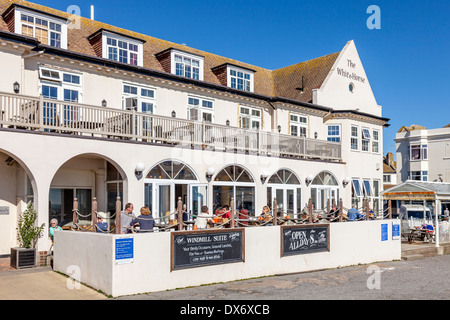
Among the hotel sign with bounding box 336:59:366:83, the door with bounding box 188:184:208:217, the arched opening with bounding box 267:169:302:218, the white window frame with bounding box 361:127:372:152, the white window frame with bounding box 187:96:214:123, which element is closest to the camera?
the door with bounding box 188:184:208:217

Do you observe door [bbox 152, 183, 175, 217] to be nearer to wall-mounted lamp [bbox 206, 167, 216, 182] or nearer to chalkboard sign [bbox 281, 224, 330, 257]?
wall-mounted lamp [bbox 206, 167, 216, 182]

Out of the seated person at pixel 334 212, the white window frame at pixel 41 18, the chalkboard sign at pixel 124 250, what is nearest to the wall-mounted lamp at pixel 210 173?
the seated person at pixel 334 212

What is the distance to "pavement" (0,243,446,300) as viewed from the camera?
31.3ft

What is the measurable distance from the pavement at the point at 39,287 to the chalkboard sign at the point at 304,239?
18.2ft

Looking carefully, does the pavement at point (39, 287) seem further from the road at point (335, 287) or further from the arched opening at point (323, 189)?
the arched opening at point (323, 189)

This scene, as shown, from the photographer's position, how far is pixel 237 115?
22.4m

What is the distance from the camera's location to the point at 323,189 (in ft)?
75.9

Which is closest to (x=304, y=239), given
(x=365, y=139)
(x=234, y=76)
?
(x=234, y=76)

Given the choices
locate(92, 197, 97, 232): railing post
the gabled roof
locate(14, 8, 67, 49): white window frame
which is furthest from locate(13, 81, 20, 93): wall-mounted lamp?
the gabled roof

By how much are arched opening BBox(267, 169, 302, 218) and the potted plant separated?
10.2 meters

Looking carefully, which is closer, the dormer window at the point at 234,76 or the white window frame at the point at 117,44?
the white window frame at the point at 117,44

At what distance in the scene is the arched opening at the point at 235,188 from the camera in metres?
18.4

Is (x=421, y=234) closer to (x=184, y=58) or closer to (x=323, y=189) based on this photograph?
(x=323, y=189)

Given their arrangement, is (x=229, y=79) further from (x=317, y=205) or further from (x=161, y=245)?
(x=161, y=245)
